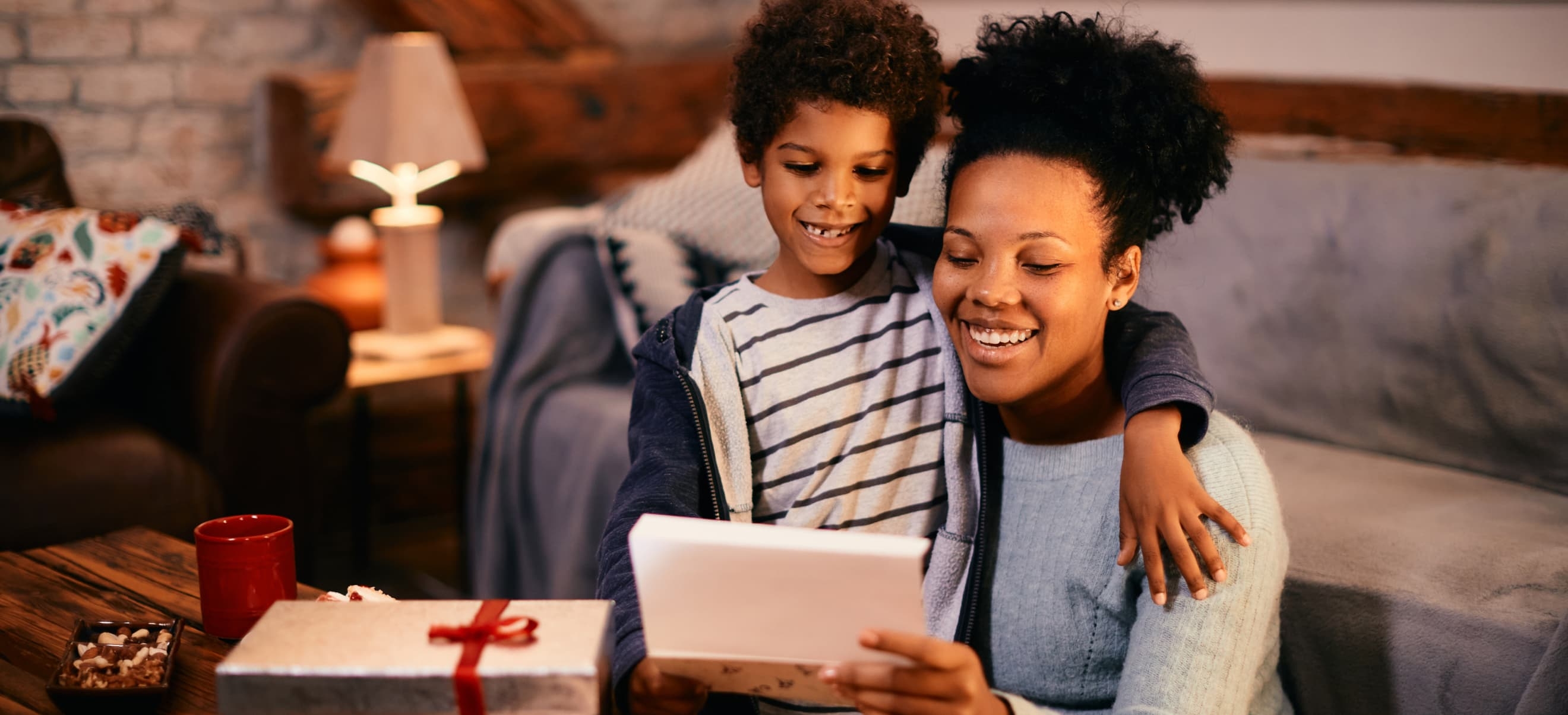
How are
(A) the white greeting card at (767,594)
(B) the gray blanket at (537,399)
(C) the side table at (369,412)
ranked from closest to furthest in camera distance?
(A) the white greeting card at (767,594)
(B) the gray blanket at (537,399)
(C) the side table at (369,412)

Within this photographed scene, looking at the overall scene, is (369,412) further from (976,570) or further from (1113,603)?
(1113,603)

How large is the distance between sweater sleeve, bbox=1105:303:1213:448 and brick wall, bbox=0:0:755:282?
6.90 ft

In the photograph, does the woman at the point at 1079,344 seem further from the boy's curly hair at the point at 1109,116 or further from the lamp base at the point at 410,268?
the lamp base at the point at 410,268

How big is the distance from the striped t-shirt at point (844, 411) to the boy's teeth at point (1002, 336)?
0.44 ft

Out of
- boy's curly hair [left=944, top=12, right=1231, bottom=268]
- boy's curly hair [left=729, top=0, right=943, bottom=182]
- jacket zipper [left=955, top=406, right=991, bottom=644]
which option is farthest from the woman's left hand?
boy's curly hair [left=729, top=0, right=943, bottom=182]

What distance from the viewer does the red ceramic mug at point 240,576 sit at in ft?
3.79

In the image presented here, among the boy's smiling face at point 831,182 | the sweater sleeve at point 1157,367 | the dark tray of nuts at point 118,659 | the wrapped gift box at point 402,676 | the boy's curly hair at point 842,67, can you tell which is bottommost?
the dark tray of nuts at point 118,659

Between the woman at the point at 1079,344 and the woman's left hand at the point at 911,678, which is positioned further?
the woman at the point at 1079,344

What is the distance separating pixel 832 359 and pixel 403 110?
1.73 meters

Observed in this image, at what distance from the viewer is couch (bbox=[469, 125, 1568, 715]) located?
1.42 metres

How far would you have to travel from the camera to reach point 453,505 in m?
3.29

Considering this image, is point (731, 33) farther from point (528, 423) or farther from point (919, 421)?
point (919, 421)

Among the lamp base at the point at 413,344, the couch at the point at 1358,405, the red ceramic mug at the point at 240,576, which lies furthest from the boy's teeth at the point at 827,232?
the lamp base at the point at 413,344

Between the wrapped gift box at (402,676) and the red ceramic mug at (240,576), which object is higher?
the wrapped gift box at (402,676)
